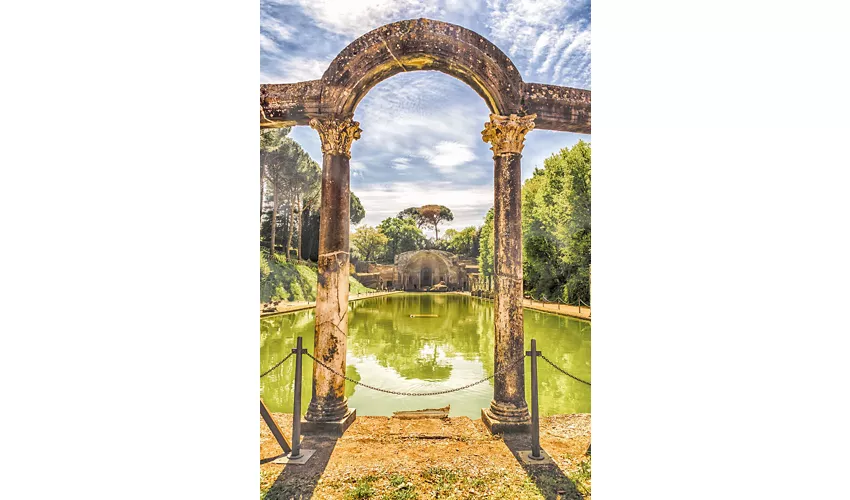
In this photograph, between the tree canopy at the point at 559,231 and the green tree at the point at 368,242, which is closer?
the tree canopy at the point at 559,231

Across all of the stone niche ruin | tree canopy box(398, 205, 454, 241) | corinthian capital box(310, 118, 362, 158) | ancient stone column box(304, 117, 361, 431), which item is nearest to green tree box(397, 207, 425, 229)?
tree canopy box(398, 205, 454, 241)

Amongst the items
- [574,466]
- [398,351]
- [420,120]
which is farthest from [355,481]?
[420,120]

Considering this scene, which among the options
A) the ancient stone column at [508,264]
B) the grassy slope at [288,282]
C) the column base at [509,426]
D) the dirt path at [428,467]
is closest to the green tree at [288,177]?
the grassy slope at [288,282]

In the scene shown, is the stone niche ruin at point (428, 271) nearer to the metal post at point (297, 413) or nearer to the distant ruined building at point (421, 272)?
the distant ruined building at point (421, 272)

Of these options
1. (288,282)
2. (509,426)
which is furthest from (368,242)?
(509,426)

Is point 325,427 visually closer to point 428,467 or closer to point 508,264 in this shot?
point 428,467

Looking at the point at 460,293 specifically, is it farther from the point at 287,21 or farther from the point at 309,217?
the point at 287,21
